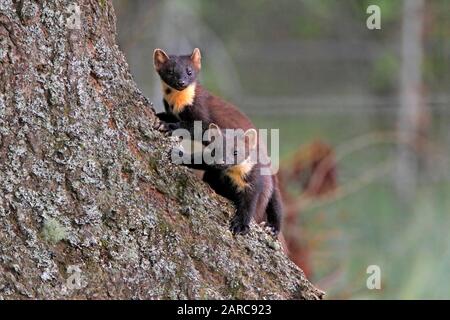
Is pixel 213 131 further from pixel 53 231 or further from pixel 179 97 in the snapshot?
pixel 53 231

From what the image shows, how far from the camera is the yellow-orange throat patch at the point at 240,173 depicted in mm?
4707

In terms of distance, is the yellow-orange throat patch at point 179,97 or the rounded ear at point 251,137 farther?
the yellow-orange throat patch at point 179,97

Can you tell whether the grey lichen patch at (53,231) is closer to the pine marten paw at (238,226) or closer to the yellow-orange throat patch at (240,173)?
the pine marten paw at (238,226)

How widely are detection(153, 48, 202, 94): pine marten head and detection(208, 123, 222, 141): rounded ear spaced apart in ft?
1.25

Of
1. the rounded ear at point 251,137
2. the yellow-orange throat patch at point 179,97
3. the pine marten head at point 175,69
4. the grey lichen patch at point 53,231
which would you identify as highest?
the pine marten head at point 175,69

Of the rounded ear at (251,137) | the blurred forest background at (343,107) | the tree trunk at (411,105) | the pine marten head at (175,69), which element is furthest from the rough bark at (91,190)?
the tree trunk at (411,105)

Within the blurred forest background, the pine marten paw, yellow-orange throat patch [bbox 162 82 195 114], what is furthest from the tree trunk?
the pine marten paw

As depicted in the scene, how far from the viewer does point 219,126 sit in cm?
510

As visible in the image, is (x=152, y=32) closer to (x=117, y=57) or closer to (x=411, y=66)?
(x=411, y=66)

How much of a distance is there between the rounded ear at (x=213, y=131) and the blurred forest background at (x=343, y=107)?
6.79 feet

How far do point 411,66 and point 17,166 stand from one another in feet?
35.6

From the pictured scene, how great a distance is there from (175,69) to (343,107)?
10640 mm

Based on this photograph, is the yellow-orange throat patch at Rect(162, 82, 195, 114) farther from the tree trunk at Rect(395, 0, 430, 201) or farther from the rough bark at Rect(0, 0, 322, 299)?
the tree trunk at Rect(395, 0, 430, 201)
